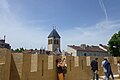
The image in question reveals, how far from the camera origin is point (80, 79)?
11219 millimetres

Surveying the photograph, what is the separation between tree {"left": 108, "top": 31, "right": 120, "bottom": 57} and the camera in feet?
141

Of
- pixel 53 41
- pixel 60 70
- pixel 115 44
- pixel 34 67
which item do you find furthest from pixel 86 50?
pixel 34 67

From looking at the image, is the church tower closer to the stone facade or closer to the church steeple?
the church steeple

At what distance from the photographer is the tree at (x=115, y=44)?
141ft

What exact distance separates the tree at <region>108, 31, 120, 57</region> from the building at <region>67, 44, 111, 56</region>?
26.0 metres

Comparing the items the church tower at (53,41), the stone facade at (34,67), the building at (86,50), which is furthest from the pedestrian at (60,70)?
the church tower at (53,41)

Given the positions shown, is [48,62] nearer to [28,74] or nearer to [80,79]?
[28,74]

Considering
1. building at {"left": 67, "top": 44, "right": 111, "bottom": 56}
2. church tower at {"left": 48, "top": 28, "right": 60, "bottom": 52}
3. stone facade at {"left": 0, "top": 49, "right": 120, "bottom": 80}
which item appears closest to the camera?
stone facade at {"left": 0, "top": 49, "right": 120, "bottom": 80}

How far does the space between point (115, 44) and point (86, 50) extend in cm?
2941

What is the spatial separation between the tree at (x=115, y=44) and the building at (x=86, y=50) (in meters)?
26.0

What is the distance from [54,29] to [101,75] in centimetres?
8825

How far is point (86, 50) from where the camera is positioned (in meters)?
72.6

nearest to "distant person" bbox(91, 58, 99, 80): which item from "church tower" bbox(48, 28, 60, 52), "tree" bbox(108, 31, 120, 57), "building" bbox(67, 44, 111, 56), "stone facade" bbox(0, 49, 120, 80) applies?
"stone facade" bbox(0, 49, 120, 80)

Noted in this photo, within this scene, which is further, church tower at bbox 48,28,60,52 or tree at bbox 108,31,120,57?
church tower at bbox 48,28,60,52
